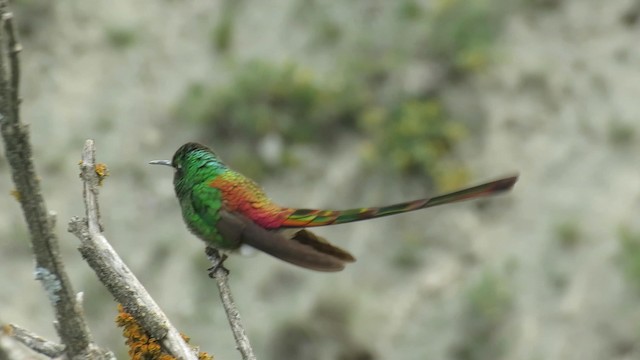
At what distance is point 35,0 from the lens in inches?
360

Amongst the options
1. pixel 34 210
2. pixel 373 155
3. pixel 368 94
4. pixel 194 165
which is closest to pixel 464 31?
pixel 368 94

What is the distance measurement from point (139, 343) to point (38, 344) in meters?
0.30

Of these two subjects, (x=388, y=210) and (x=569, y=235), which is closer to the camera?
(x=388, y=210)

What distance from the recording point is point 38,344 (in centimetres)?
209

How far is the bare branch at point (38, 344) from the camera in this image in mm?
2059

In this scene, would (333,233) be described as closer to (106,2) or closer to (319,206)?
(319,206)

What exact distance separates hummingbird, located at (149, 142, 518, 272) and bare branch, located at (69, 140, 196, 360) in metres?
0.30

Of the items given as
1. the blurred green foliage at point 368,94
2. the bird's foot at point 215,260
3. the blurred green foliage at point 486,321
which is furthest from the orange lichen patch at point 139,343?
the blurred green foliage at point 368,94

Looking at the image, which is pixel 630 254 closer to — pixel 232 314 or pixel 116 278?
pixel 232 314

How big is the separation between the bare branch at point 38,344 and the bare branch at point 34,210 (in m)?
0.07

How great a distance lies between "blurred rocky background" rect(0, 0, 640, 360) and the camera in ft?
23.1

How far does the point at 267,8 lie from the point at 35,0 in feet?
8.14

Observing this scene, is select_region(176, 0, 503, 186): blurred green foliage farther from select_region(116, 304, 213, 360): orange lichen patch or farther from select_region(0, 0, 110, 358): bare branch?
select_region(0, 0, 110, 358): bare branch

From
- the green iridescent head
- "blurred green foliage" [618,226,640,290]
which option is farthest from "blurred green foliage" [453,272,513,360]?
the green iridescent head
